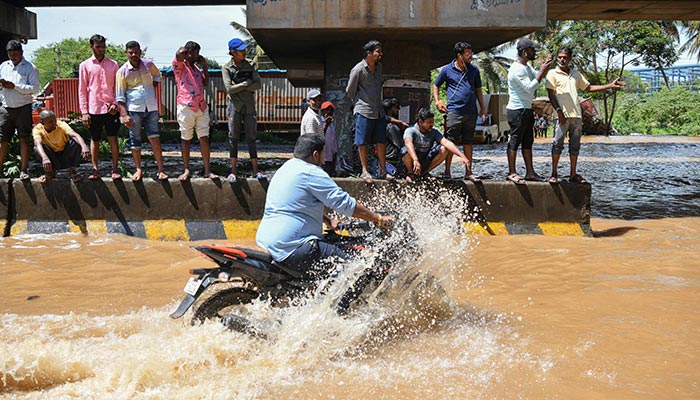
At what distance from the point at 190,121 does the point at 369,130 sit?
7.77 ft

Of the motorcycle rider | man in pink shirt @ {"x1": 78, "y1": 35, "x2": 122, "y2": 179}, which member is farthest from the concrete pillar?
the motorcycle rider

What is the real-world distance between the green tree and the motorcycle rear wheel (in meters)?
64.2

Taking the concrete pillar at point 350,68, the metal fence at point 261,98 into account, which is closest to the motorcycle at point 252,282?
the concrete pillar at point 350,68

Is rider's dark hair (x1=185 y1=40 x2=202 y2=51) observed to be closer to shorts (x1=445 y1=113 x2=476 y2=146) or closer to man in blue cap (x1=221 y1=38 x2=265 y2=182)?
man in blue cap (x1=221 y1=38 x2=265 y2=182)

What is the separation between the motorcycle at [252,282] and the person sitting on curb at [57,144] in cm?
481

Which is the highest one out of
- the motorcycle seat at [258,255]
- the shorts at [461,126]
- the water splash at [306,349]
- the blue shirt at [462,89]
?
the blue shirt at [462,89]

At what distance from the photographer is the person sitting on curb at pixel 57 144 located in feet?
29.9

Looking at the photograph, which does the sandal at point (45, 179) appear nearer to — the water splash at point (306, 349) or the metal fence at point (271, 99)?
the water splash at point (306, 349)

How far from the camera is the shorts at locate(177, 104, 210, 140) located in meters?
8.99

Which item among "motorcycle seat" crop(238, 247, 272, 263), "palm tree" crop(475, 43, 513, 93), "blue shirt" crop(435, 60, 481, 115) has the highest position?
"palm tree" crop(475, 43, 513, 93)

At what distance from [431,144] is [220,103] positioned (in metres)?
22.6

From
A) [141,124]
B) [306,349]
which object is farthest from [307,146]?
[141,124]

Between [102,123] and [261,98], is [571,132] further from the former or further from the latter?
[261,98]

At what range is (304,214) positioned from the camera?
205 inches
